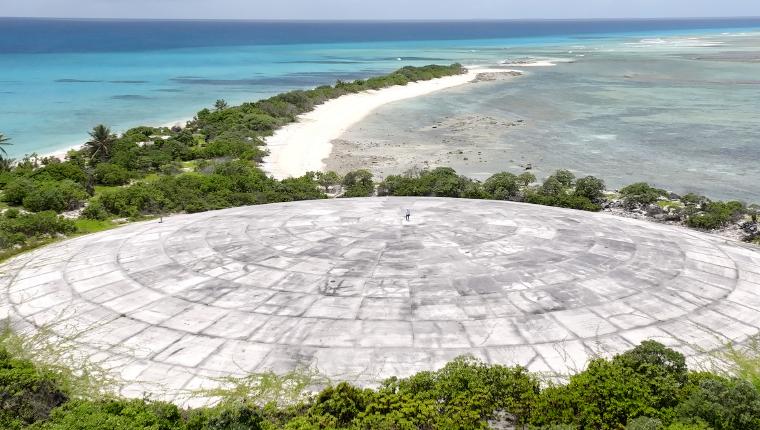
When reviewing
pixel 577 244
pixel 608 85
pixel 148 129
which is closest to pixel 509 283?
pixel 577 244

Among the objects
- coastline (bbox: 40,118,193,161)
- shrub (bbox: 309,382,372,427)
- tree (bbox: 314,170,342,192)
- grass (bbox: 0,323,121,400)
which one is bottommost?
coastline (bbox: 40,118,193,161)

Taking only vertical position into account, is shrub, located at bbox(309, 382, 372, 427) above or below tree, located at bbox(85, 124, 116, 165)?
above

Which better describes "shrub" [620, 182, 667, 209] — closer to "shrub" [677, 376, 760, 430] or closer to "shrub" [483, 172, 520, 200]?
"shrub" [483, 172, 520, 200]

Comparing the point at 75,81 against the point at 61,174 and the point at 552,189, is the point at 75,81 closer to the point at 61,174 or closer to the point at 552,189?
the point at 61,174

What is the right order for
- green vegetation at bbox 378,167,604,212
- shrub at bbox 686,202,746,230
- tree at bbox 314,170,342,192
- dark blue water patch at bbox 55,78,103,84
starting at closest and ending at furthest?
shrub at bbox 686,202,746,230
green vegetation at bbox 378,167,604,212
tree at bbox 314,170,342,192
dark blue water patch at bbox 55,78,103,84

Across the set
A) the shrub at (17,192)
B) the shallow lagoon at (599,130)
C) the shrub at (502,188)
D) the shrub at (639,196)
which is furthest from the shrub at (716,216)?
the shrub at (17,192)

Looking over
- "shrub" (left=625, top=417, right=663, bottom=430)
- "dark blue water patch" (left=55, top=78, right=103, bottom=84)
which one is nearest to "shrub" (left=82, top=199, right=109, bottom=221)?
"shrub" (left=625, top=417, right=663, bottom=430)

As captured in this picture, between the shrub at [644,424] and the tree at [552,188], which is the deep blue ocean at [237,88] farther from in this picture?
the shrub at [644,424]

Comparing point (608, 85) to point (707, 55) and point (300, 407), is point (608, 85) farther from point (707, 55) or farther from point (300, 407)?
point (300, 407)
